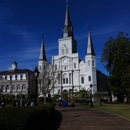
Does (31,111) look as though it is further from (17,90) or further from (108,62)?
(17,90)

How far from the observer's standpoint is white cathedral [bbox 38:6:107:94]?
6512cm

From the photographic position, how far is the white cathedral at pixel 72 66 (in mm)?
65125

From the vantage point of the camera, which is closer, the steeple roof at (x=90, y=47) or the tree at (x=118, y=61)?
the tree at (x=118, y=61)

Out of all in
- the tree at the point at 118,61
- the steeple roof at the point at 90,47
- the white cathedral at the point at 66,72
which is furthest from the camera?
the steeple roof at the point at 90,47

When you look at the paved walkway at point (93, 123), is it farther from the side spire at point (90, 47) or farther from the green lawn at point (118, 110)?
the side spire at point (90, 47)

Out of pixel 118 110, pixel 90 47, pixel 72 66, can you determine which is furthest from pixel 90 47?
pixel 118 110

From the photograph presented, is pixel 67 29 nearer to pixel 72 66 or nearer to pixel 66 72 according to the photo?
pixel 72 66

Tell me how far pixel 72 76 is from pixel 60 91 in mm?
6755

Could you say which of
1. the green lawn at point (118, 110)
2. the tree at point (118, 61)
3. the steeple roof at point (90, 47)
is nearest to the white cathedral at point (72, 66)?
the steeple roof at point (90, 47)

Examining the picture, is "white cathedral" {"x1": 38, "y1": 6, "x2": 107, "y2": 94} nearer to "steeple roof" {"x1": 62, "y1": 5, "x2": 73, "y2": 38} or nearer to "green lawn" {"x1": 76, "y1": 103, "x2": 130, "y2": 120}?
"steeple roof" {"x1": 62, "y1": 5, "x2": 73, "y2": 38}

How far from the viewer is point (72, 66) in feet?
228

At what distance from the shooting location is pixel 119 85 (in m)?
47.0

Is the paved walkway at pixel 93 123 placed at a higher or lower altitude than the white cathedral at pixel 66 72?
lower

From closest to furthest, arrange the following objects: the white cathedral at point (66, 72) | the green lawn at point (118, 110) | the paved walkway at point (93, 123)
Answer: the paved walkway at point (93, 123)
the green lawn at point (118, 110)
the white cathedral at point (66, 72)
